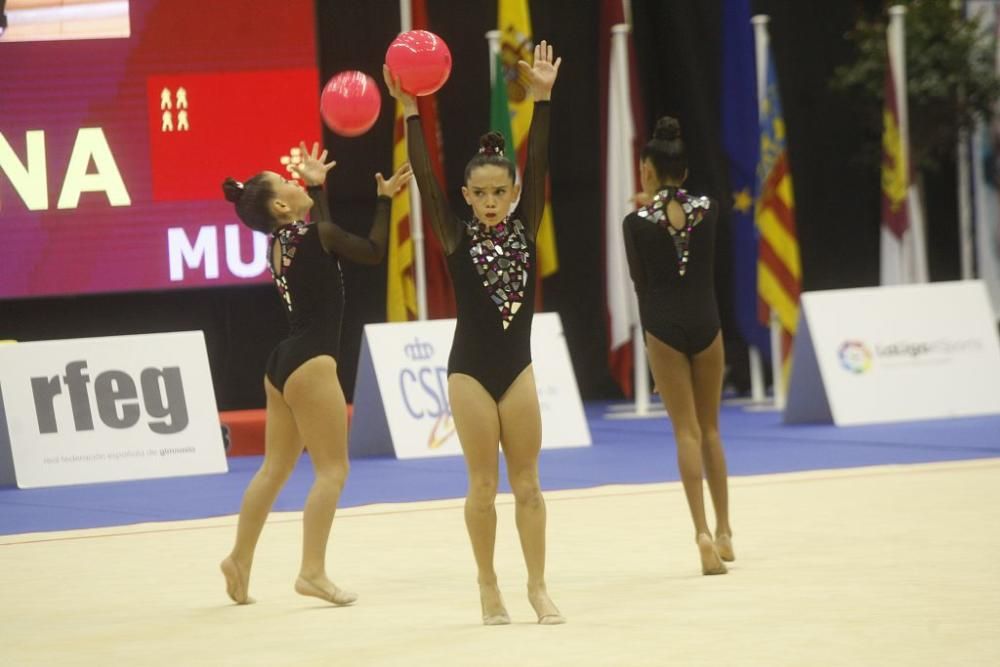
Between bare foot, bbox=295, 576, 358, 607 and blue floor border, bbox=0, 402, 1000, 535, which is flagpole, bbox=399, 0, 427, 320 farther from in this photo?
bare foot, bbox=295, 576, 358, 607

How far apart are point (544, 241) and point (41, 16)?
4.03 meters

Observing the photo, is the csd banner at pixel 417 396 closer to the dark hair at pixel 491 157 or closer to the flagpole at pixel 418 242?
the flagpole at pixel 418 242

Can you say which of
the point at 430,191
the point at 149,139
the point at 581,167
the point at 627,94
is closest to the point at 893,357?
the point at 627,94

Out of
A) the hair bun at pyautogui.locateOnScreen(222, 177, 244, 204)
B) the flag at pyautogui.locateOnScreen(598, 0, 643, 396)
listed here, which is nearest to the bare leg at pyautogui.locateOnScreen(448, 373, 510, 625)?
the hair bun at pyautogui.locateOnScreen(222, 177, 244, 204)

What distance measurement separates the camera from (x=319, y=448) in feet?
18.2

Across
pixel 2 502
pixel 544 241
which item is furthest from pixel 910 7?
pixel 2 502

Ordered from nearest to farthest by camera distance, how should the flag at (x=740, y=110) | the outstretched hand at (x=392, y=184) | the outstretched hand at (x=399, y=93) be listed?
the outstretched hand at (x=399, y=93) → the outstretched hand at (x=392, y=184) → the flag at (x=740, y=110)

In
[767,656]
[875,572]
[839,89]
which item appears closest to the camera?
[767,656]

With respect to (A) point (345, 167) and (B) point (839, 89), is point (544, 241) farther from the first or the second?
(B) point (839, 89)

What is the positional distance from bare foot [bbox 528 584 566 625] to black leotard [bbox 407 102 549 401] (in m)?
0.61

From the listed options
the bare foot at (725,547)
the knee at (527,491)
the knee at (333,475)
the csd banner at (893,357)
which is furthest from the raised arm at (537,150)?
the csd banner at (893,357)

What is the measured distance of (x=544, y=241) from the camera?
1226cm

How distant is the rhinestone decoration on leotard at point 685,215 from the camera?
247 inches

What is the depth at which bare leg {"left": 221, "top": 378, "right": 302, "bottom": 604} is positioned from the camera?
18.3 feet
